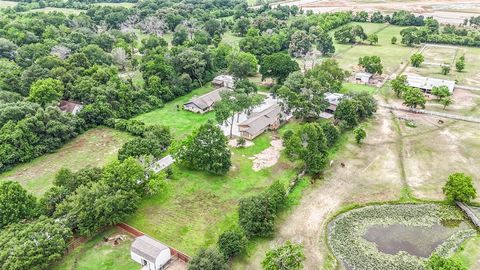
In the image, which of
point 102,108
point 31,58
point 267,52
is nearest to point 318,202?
point 102,108

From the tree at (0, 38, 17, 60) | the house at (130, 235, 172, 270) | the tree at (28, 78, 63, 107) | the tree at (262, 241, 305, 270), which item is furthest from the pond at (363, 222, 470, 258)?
the tree at (0, 38, 17, 60)

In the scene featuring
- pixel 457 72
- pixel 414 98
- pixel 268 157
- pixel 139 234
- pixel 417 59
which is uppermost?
pixel 139 234

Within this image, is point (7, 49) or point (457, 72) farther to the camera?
point (457, 72)

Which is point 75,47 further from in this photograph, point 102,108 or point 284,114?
point 284,114

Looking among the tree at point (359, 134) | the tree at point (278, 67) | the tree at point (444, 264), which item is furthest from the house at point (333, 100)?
the tree at point (444, 264)

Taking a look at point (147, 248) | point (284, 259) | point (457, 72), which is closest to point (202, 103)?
point (147, 248)

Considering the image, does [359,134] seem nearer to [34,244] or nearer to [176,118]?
[176,118]

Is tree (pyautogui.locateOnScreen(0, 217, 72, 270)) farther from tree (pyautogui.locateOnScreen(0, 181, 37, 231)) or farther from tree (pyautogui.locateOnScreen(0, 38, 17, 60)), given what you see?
tree (pyautogui.locateOnScreen(0, 38, 17, 60))

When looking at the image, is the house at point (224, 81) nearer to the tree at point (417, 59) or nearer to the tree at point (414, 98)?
the tree at point (414, 98)

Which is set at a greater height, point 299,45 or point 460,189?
point 299,45
